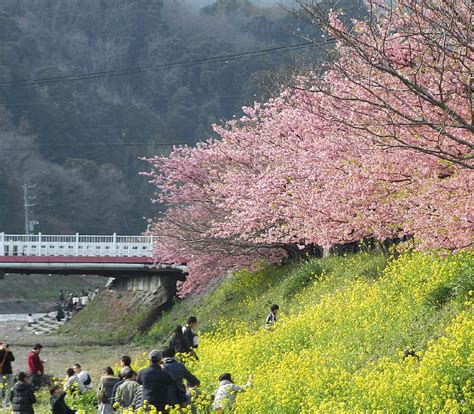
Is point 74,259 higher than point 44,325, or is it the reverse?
A: point 74,259

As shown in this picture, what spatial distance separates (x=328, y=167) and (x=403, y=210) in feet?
7.65

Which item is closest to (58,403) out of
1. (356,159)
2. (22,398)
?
(22,398)

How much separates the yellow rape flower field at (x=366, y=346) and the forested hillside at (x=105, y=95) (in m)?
54.3

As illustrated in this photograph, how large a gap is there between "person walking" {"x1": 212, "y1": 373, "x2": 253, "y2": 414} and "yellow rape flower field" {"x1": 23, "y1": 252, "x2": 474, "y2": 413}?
0.49 ft

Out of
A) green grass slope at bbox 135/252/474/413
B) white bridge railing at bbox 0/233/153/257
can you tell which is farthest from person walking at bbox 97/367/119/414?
white bridge railing at bbox 0/233/153/257

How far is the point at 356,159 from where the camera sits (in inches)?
721

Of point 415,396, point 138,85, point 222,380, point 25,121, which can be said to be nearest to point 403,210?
point 222,380

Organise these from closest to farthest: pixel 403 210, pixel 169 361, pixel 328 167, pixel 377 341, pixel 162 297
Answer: pixel 169 361 < pixel 377 341 < pixel 403 210 < pixel 328 167 < pixel 162 297

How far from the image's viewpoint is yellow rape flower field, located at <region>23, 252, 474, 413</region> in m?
11.9

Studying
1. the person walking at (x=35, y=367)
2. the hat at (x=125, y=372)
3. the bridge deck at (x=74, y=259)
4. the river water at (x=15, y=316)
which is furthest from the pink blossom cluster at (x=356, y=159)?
the river water at (x=15, y=316)

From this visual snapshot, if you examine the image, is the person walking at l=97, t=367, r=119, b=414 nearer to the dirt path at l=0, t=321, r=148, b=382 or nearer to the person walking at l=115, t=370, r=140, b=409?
the person walking at l=115, t=370, r=140, b=409

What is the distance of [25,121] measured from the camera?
82.4 m

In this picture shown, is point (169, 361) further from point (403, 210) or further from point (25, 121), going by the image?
point (25, 121)

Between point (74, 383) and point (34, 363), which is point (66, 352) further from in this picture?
point (74, 383)
